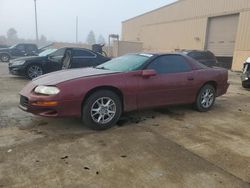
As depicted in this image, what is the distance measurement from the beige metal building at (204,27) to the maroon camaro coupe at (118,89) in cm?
1592

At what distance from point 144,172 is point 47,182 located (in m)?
1.10

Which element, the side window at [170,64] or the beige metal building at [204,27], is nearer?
the side window at [170,64]

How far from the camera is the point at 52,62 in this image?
429 inches

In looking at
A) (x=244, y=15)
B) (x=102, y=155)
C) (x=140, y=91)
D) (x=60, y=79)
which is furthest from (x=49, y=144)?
(x=244, y=15)

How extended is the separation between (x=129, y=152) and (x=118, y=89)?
1.31 meters

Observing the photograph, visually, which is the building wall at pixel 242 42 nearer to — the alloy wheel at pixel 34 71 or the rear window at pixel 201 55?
the rear window at pixel 201 55

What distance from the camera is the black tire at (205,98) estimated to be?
600 centimetres

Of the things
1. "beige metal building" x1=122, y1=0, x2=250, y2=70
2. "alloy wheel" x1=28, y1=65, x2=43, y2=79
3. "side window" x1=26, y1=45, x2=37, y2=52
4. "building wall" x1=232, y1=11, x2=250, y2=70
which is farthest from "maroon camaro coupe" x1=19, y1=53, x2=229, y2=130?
"side window" x1=26, y1=45, x2=37, y2=52

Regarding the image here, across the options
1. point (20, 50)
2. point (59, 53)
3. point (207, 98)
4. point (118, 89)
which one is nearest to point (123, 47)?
point (20, 50)

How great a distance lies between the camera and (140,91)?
192 inches

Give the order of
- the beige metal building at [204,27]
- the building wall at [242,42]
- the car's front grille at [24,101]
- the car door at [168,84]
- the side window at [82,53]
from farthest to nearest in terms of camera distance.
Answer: the beige metal building at [204,27] < the building wall at [242,42] < the side window at [82,53] < the car door at [168,84] < the car's front grille at [24,101]

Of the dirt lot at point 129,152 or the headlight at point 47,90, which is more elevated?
the headlight at point 47,90

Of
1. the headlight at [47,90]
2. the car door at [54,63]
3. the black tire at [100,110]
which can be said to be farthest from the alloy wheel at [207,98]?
the car door at [54,63]

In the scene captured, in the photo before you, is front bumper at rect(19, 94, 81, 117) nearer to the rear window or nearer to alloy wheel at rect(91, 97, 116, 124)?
alloy wheel at rect(91, 97, 116, 124)
